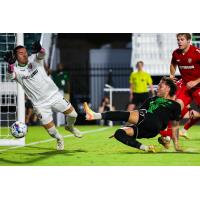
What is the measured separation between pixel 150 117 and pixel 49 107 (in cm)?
152

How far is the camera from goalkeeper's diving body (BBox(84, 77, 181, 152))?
758 cm

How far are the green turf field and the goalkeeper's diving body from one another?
0.26 meters

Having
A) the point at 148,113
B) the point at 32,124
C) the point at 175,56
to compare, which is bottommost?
the point at 32,124

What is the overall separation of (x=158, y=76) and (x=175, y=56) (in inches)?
262

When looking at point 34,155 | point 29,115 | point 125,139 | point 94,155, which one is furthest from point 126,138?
point 29,115

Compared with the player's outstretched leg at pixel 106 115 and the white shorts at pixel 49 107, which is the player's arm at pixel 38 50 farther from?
the player's outstretched leg at pixel 106 115

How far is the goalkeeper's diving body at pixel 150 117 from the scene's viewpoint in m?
7.58

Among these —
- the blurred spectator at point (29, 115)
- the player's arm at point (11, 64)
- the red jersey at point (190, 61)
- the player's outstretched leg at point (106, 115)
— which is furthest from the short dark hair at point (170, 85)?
the blurred spectator at point (29, 115)

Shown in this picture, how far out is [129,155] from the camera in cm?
795

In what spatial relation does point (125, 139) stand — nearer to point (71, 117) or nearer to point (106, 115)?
point (106, 115)

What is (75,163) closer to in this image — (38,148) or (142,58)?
(38,148)

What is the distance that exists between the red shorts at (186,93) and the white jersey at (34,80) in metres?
1.76

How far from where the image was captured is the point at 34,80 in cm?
844
